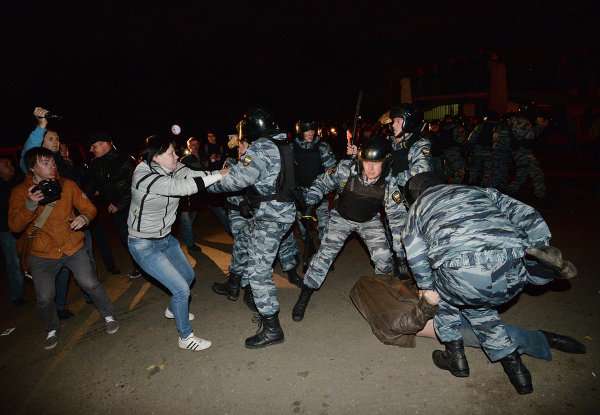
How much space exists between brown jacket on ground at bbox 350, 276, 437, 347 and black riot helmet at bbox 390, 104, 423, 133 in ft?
6.71

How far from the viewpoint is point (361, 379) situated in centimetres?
300

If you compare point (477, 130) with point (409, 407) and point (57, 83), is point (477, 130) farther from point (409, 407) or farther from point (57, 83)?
point (57, 83)

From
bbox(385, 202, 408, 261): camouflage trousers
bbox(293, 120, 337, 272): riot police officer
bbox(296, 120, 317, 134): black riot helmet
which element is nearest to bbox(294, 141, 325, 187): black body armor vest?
bbox(293, 120, 337, 272): riot police officer

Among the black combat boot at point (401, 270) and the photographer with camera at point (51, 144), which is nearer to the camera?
the photographer with camera at point (51, 144)

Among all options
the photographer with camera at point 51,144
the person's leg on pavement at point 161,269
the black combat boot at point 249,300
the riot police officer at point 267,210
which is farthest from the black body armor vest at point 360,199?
the photographer with camera at point 51,144

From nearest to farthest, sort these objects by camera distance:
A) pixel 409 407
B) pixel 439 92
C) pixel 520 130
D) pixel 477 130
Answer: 1. pixel 409 407
2. pixel 520 130
3. pixel 477 130
4. pixel 439 92

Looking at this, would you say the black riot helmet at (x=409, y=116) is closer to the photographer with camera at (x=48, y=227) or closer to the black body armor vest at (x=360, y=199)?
the black body armor vest at (x=360, y=199)

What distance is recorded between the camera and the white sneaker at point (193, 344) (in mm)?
3490

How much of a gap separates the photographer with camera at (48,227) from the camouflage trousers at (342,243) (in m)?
2.37

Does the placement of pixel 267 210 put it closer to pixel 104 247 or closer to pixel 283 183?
pixel 283 183

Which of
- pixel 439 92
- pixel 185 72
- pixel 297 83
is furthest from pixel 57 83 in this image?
pixel 439 92

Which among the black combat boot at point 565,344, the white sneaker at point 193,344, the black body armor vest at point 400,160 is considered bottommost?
the black combat boot at point 565,344

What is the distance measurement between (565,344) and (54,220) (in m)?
4.94

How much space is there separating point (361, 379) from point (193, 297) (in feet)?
8.51
